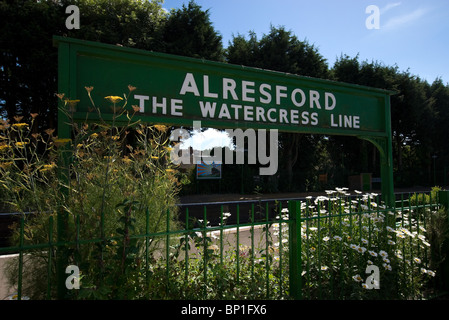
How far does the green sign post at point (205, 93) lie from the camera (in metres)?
3.04

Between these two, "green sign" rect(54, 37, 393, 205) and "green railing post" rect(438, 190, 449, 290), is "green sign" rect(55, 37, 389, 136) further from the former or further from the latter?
"green railing post" rect(438, 190, 449, 290)

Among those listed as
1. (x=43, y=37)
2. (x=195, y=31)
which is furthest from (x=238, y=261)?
(x=195, y=31)

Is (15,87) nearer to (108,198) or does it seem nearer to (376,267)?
(108,198)

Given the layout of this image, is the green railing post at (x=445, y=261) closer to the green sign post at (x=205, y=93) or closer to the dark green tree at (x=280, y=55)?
the green sign post at (x=205, y=93)

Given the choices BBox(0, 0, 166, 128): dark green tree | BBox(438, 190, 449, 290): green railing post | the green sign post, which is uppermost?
BBox(0, 0, 166, 128): dark green tree

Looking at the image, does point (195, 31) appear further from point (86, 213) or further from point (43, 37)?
point (86, 213)

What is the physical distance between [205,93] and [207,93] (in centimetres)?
2

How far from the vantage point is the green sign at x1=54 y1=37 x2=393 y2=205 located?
3053 millimetres

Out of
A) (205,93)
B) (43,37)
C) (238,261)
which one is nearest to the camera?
(238,261)

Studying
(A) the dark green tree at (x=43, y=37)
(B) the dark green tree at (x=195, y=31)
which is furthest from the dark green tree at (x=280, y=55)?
(A) the dark green tree at (x=43, y=37)

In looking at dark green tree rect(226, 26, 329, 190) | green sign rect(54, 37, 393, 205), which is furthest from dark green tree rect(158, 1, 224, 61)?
green sign rect(54, 37, 393, 205)

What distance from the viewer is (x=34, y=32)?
1348 centimetres

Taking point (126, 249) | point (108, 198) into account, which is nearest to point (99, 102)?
point (108, 198)

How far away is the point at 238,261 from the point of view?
8.89 ft
